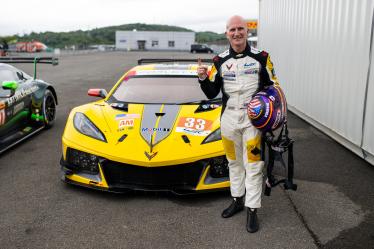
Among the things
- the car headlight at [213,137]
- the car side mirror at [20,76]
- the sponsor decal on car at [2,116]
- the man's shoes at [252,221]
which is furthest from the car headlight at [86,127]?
the car side mirror at [20,76]

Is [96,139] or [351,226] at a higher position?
[96,139]

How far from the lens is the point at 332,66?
6422 mm

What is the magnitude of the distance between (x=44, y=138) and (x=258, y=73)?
4.47 metres

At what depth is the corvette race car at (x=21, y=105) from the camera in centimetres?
543

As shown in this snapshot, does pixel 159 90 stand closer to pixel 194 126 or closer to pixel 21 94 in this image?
pixel 194 126

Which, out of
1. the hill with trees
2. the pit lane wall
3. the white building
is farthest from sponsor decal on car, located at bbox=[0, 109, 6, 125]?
the hill with trees

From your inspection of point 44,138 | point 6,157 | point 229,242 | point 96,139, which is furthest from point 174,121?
point 44,138

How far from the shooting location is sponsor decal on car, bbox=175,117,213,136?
3924 mm

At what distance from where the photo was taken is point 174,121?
4.12 m

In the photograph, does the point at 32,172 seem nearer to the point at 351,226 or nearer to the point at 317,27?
the point at 351,226

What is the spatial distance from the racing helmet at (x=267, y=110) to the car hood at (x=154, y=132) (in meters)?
0.78

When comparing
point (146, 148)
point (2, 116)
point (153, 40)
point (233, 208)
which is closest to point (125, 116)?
point (146, 148)

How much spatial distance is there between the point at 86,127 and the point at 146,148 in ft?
2.81

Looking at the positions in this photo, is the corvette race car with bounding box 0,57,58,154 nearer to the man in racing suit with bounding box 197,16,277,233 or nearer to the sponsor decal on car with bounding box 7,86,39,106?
the sponsor decal on car with bounding box 7,86,39,106
